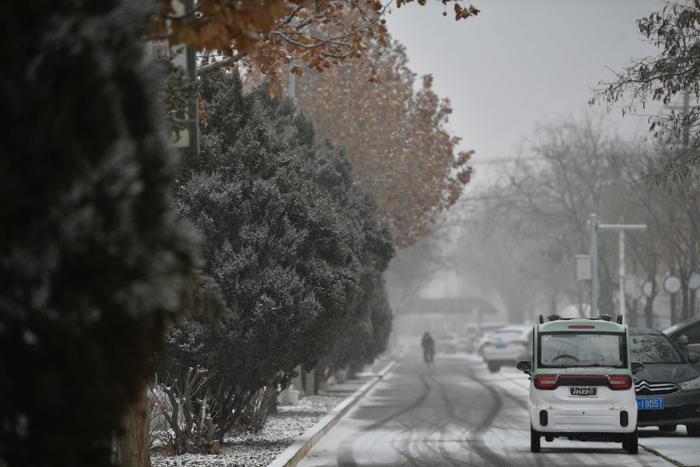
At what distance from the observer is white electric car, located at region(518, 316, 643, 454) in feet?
60.2

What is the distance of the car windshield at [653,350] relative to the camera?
2216 centimetres

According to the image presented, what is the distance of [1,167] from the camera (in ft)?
16.4

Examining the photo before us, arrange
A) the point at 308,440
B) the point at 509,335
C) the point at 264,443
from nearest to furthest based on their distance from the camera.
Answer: the point at 308,440 < the point at 264,443 < the point at 509,335

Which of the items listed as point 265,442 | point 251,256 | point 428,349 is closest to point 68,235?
point 251,256

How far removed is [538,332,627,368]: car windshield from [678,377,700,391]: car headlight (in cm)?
264

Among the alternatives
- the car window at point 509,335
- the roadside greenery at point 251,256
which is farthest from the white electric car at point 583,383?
the car window at point 509,335

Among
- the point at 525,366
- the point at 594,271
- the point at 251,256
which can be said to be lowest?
the point at 525,366

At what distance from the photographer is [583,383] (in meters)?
18.5

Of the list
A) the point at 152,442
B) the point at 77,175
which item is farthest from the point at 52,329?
the point at 152,442

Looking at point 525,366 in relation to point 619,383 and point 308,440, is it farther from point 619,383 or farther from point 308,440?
point 308,440

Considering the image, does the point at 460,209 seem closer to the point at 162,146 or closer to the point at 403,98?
the point at 403,98

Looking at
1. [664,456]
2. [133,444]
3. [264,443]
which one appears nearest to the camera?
[133,444]

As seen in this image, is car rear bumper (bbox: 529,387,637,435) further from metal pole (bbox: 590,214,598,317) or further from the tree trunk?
metal pole (bbox: 590,214,598,317)

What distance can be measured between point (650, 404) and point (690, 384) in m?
0.70
